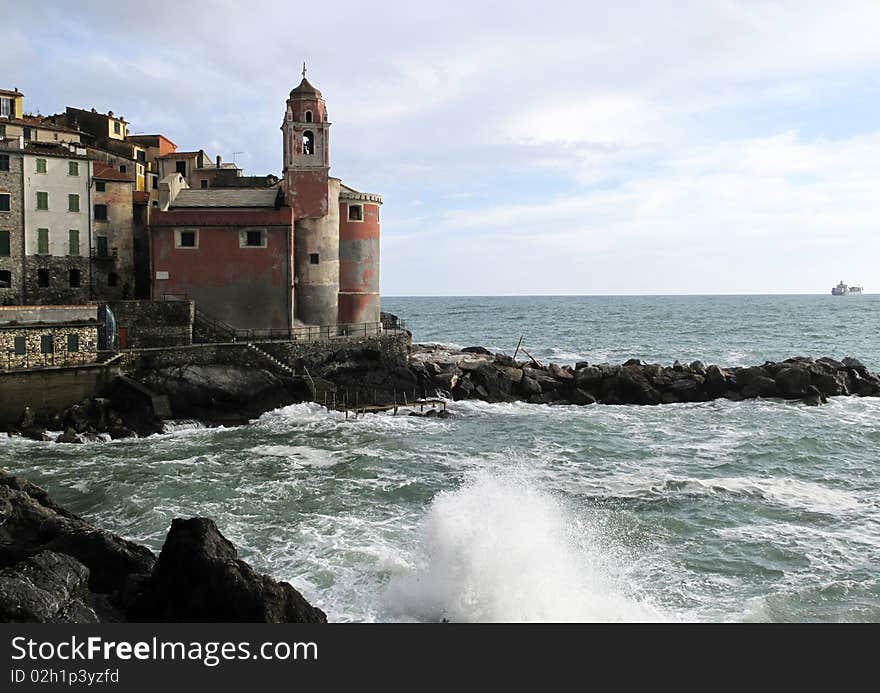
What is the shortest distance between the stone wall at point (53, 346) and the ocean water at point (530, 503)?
12.9 feet

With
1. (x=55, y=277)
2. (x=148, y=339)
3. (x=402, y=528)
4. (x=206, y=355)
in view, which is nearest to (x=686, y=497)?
(x=402, y=528)

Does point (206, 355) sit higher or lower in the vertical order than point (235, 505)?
higher

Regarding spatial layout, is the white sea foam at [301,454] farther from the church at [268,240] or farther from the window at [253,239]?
the window at [253,239]

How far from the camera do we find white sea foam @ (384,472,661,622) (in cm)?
1470

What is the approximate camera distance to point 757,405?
3950 centimetres

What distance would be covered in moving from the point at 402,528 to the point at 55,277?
2776cm

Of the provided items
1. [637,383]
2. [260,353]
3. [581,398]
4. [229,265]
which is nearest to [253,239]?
[229,265]

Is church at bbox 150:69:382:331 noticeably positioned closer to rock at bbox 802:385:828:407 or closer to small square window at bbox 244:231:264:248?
small square window at bbox 244:231:264:248

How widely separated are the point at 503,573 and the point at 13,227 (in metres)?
33.2

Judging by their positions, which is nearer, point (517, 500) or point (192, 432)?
point (517, 500)

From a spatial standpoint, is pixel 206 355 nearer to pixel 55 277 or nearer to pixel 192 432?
pixel 192 432

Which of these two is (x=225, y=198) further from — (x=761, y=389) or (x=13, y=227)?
(x=761, y=389)
